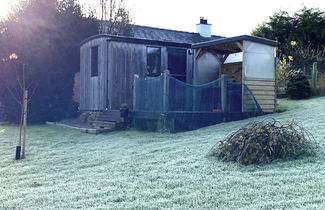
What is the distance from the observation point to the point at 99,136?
31.5 feet

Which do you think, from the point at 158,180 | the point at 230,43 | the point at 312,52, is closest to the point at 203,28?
the point at 312,52

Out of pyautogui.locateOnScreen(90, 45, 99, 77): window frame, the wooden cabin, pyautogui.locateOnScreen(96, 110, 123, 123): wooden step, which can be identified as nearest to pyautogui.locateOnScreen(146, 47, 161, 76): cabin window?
the wooden cabin

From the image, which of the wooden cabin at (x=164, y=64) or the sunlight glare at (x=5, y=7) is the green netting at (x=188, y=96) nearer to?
the wooden cabin at (x=164, y=64)

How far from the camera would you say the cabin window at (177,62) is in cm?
1291

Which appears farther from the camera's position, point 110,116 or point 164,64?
point 164,64

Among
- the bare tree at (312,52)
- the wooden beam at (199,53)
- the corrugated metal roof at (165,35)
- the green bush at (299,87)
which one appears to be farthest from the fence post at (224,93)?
the bare tree at (312,52)

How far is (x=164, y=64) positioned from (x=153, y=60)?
416mm

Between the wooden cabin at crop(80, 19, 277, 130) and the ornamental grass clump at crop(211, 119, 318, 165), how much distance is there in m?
Answer: 5.65

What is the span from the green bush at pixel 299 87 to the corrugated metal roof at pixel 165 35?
6.89m

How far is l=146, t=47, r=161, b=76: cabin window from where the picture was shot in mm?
12695

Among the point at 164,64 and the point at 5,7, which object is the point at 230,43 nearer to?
the point at 164,64

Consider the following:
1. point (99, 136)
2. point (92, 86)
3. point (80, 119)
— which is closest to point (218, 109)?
point (99, 136)

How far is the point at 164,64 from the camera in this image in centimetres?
1275

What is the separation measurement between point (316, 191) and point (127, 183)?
211 cm
